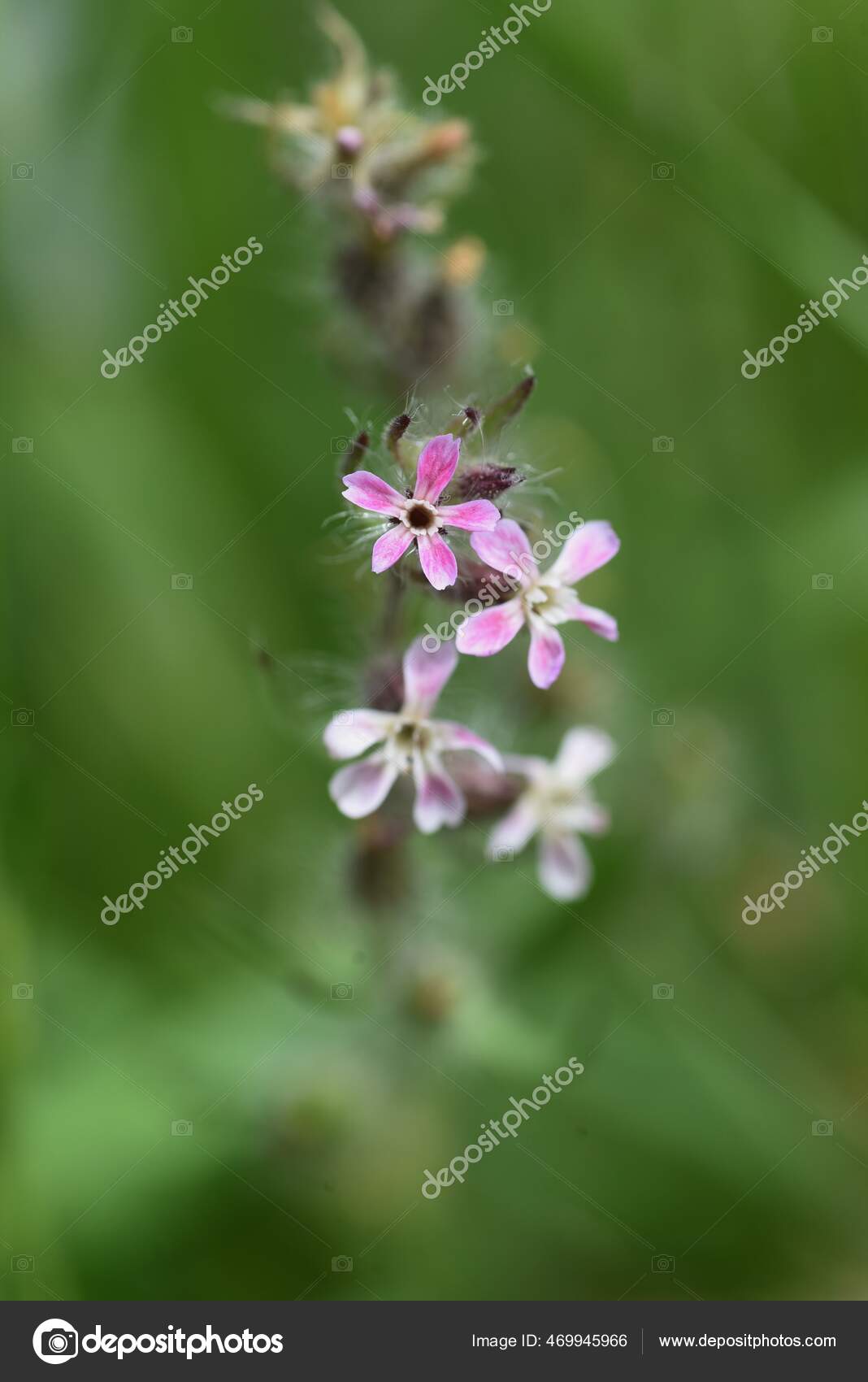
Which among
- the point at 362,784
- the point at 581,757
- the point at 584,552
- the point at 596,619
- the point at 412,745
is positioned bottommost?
the point at 362,784

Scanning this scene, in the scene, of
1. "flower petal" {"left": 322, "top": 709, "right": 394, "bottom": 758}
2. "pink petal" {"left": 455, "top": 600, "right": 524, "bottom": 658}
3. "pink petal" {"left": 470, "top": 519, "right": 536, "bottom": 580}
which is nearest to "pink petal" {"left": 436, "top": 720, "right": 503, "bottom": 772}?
"flower petal" {"left": 322, "top": 709, "right": 394, "bottom": 758}

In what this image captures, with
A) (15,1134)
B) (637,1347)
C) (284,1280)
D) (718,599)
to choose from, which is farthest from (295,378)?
(637,1347)

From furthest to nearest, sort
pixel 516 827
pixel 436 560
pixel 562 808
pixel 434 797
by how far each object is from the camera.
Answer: pixel 562 808 < pixel 516 827 < pixel 434 797 < pixel 436 560

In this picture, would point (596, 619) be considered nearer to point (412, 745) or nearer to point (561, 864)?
point (412, 745)

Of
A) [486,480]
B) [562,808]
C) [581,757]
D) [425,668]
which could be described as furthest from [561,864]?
[486,480]

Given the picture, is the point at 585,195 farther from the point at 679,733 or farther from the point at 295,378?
the point at 679,733

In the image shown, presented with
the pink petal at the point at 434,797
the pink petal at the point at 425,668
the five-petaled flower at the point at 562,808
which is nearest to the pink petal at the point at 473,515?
the pink petal at the point at 425,668

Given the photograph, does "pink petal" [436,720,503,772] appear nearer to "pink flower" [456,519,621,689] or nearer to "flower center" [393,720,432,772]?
"flower center" [393,720,432,772]
